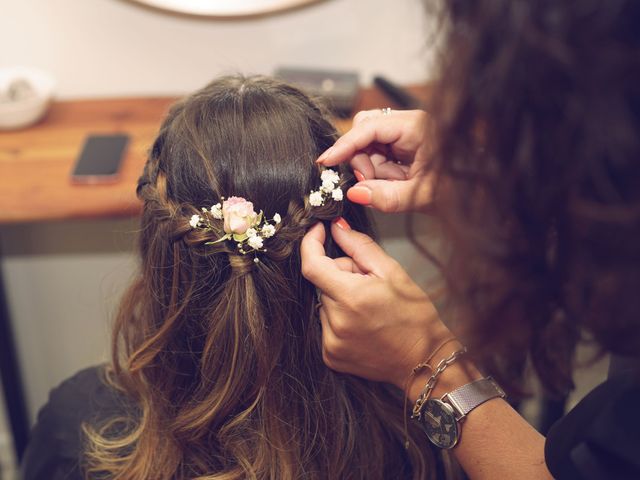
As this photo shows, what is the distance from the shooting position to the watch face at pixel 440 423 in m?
0.85

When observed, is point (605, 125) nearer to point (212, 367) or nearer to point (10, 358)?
point (212, 367)

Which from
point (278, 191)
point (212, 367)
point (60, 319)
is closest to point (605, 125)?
point (278, 191)

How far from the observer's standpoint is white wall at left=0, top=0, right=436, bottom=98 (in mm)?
1546

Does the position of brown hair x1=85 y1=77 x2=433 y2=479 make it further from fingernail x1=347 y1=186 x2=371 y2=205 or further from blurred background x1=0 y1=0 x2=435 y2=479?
blurred background x1=0 y1=0 x2=435 y2=479

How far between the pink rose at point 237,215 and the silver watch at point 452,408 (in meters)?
0.32

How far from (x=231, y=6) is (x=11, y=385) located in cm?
104

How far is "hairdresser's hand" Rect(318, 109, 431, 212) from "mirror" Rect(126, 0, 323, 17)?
0.68 m

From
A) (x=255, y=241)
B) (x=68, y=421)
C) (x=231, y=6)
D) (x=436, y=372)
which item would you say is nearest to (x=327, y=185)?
(x=255, y=241)

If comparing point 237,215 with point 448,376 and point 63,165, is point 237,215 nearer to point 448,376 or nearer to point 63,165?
point 448,376

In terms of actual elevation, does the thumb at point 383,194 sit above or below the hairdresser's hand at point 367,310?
above

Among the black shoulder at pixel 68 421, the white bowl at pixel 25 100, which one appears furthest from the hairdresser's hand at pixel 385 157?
the white bowl at pixel 25 100

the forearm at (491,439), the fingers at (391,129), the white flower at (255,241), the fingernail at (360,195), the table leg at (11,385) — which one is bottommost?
the table leg at (11,385)

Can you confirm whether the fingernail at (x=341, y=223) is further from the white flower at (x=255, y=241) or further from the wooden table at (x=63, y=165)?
the wooden table at (x=63, y=165)

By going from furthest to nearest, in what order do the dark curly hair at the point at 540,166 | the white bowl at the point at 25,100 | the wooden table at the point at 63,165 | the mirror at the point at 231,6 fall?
the mirror at the point at 231,6, the white bowl at the point at 25,100, the wooden table at the point at 63,165, the dark curly hair at the point at 540,166
